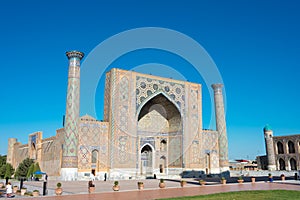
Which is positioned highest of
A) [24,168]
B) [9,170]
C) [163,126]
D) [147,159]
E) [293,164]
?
[163,126]

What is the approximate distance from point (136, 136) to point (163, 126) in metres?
4.84

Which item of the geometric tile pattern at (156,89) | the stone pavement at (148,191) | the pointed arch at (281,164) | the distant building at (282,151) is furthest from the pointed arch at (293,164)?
the stone pavement at (148,191)

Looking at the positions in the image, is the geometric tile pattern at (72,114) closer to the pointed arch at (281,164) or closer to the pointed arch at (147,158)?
the pointed arch at (147,158)

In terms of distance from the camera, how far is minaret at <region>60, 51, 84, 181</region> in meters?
19.6

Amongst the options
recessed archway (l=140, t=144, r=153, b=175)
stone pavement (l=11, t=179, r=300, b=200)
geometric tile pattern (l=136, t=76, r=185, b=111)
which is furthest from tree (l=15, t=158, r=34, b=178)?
stone pavement (l=11, t=179, r=300, b=200)

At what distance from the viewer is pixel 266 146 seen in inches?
1575

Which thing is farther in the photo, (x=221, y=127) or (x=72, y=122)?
(x=221, y=127)

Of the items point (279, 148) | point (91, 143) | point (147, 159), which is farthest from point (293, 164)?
point (91, 143)

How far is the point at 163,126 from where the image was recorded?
2784cm

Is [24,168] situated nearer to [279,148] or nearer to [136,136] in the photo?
[136,136]

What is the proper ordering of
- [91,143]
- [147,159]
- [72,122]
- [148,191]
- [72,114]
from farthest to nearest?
[147,159] → [91,143] → [72,114] → [72,122] → [148,191]

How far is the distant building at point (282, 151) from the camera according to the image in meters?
37.7

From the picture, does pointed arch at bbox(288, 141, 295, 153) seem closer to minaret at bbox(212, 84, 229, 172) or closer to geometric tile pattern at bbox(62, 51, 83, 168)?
minaret at bbox(212, 84, 229, 172)

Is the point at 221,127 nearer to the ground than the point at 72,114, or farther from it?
farther from it
